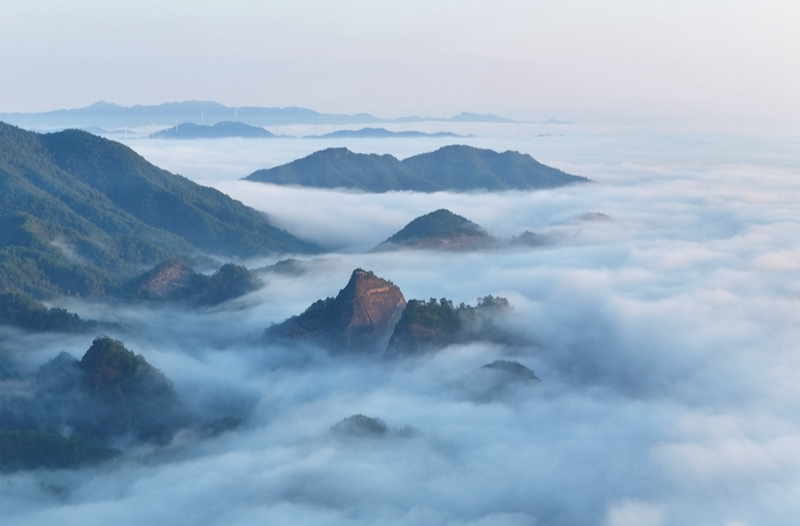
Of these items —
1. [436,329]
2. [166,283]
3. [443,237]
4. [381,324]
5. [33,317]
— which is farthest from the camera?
[443,237]

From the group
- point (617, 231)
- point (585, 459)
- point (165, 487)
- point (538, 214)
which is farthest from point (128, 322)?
point (538, 214)

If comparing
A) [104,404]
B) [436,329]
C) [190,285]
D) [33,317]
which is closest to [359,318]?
[436,329]

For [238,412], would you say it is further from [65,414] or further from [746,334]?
[746,334]

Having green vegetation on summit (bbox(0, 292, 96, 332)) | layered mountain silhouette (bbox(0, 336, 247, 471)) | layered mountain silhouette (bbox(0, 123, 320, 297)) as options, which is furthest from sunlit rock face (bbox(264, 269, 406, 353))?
layered mountain silhouette (bbox(0, 123, 320, 297))

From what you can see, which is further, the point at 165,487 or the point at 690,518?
the point at 165,487

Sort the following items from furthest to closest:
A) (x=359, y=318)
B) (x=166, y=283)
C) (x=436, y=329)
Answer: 1. (x=166, y=283)
2. (x=359, y=318)
3. (x=436, y=329)

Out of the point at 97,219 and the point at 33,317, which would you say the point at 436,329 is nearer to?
the point at 33,317
